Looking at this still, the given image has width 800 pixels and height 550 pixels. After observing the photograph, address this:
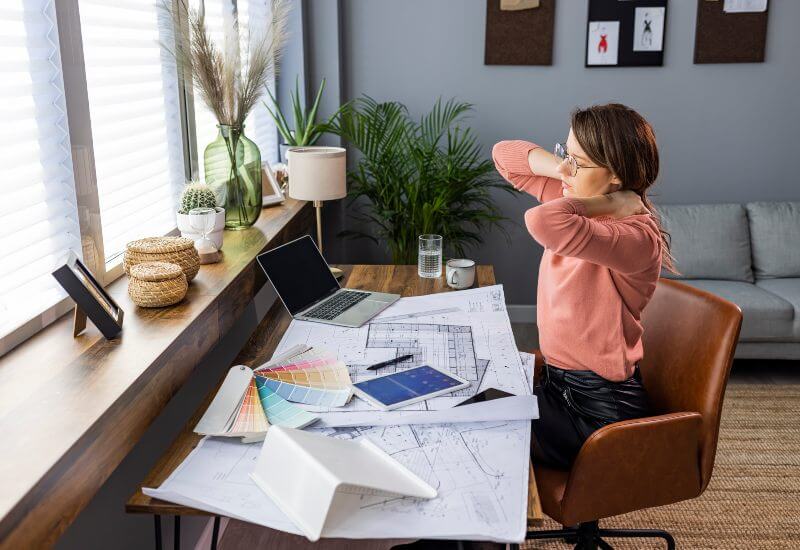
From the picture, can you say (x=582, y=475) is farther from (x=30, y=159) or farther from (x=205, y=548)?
(x=30, y=159)

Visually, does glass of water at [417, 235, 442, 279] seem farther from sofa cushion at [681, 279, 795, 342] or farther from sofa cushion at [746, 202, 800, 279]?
sofa cushion at [746, 202, 800, 279]

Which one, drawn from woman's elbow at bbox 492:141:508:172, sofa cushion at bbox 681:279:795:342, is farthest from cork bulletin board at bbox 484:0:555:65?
woman's elbow at bbox 492:141:508:172

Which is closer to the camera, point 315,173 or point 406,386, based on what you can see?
point 406,386

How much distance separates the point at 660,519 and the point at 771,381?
139cm

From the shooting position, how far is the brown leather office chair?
153cm

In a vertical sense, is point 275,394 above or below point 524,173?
below

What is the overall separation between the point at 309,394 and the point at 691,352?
0.90m

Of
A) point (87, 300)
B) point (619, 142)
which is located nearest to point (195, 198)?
point (87, 300)

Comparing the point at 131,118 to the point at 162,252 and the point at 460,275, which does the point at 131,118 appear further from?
the point at 460,275

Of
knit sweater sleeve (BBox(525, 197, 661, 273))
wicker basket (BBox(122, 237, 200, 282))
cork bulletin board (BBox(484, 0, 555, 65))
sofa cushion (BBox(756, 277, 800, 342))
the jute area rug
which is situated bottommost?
the jute area rug

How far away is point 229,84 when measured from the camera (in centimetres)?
213

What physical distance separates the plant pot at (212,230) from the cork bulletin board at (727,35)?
2722 millimetres

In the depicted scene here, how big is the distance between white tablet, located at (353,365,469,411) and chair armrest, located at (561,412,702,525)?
1.04ft

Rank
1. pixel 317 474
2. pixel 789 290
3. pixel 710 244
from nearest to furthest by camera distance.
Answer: pixel 317 474 → pixel 789 290 → pixel 710 244
